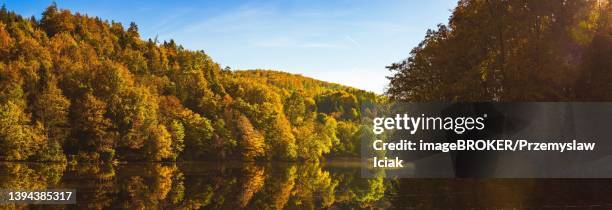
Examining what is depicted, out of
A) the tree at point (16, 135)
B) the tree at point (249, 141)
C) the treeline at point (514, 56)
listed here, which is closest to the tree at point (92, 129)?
the tree at point (16, 135)

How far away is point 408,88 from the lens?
49656 millimetres

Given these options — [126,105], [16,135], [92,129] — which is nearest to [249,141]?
[126,105]

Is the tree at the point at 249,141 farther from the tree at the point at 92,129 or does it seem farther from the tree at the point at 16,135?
the tree at the point at 16,135

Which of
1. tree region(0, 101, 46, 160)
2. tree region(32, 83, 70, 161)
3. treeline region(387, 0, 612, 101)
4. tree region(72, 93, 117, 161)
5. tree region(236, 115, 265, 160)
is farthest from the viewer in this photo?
tree region(236, 115, 265, 160)

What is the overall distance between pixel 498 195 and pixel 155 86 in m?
97.2

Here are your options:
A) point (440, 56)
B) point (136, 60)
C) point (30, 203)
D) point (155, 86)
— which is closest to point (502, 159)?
point (440, 56)

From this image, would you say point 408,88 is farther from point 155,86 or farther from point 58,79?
point 155,86

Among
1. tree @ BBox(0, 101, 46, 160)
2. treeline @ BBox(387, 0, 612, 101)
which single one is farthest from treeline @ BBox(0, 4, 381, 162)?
treeline @ BBox(387, 0, 612, 101)

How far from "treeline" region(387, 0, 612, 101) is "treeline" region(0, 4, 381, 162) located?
846 centimetres

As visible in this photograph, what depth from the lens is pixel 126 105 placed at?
89438 millimetres

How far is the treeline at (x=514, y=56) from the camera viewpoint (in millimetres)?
37594

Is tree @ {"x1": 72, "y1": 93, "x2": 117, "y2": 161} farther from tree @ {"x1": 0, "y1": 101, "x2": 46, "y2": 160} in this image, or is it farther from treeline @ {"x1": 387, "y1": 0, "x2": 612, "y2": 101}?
treeline @ {"x1": 387, "y1": 0, "x2": 612, "y2": 101}

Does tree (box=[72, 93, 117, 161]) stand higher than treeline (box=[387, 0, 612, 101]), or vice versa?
treeline (box=[387, 0, 612, 101])

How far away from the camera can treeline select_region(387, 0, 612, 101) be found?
37594mm
